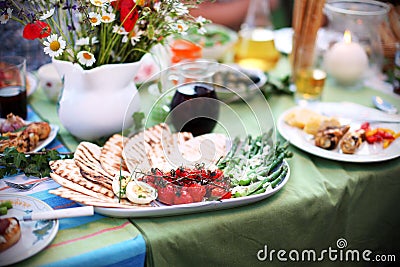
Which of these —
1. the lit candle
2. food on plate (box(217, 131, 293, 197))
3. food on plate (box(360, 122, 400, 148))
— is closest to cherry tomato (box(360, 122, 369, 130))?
food on plate (box(360, 122, 400, 148))

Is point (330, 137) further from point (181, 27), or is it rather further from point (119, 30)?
point (119, 30)

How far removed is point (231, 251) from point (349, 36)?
98cm

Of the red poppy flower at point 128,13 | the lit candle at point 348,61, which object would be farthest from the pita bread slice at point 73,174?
the lit candle at point 348,61

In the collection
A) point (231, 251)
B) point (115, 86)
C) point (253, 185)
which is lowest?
point (231, 251)

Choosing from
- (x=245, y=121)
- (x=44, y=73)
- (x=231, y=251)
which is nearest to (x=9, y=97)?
(x=44, y=73)

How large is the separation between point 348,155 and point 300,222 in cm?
24

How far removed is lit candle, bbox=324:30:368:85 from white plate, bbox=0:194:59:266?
43.8 inches

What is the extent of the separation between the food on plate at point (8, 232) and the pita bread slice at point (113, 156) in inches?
10.1

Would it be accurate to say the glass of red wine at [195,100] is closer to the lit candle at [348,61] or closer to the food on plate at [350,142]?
the food on plate at [350,142]

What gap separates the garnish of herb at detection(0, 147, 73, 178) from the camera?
42.6 inches

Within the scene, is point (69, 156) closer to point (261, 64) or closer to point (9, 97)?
point (9, 97)

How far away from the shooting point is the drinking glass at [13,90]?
1.34m

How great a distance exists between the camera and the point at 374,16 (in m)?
1.66

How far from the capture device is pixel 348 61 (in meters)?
1.66
